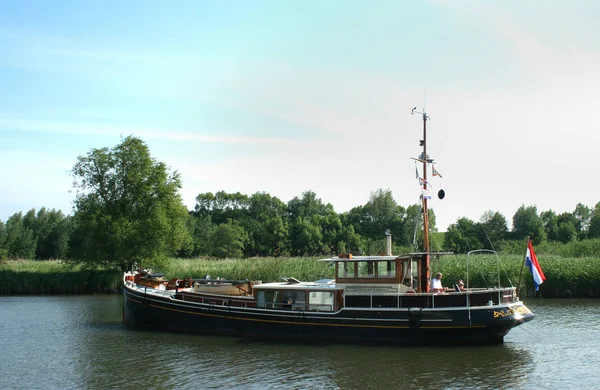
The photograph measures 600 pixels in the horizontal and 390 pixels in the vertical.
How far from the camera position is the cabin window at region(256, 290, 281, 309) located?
24359 millimetres

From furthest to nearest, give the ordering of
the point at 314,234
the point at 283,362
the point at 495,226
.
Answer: the point at 495,226, the point at 314,234, the point at 283,362

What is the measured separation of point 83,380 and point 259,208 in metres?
92.3

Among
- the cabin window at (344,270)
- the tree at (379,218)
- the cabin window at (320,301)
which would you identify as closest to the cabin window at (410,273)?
the cabin window at (344,270)

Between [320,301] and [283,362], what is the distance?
4.18m

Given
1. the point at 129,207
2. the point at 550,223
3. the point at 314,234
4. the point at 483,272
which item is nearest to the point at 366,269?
the point at 483,272

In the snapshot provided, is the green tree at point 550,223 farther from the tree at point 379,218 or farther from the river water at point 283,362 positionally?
the river water at point 283,362

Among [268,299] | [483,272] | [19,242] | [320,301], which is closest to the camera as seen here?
[320,301]

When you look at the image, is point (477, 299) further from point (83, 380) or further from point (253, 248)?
point (253, 248)

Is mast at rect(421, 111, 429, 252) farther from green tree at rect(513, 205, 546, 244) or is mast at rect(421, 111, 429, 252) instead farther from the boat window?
green tree at rect(513, 205, 546, 244)

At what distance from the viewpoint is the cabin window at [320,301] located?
2361 centimetres

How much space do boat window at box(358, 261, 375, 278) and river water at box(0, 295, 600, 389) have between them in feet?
9.33

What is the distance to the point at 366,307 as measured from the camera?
23.0m

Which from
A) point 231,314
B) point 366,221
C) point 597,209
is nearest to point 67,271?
point 231,314

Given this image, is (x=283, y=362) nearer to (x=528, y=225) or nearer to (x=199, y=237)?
(x=199, y=237)
